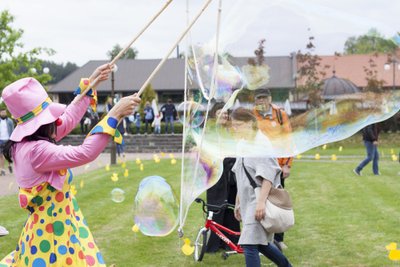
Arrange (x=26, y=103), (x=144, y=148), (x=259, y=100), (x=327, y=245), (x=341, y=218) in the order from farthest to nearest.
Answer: (x=144, y=148) < (x=341, y=218) < (x=327, y=245) < (x=259, y=100) < (x=26, y=103)

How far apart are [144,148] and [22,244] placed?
23.2m

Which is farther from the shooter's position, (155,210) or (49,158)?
(155,210)

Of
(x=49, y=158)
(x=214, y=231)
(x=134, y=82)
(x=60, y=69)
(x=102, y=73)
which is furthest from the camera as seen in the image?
(x=60, y=69)

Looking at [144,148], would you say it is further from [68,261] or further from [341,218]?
[68,261]

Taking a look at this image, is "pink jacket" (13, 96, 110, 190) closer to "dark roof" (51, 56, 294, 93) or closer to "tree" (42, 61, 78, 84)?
"dark roof" (51, 56, 294, 93)

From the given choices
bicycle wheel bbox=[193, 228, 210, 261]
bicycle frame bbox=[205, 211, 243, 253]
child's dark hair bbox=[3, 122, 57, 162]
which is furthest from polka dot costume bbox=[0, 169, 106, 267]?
bicycle frame bbox=[205, 211, 243, 253]

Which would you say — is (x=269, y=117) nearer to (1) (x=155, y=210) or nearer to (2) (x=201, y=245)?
(1) (x=155, y=210)

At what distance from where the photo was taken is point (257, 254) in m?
5.09

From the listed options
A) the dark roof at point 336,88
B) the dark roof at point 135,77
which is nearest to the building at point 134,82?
the dark roof at point 135,77

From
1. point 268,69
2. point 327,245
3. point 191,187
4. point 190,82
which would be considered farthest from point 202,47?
point 327,245

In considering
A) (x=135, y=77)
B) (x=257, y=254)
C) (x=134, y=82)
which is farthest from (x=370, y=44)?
(x=135, y=77)

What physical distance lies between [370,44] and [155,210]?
2428 millimetres

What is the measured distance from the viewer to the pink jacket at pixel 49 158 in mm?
3443

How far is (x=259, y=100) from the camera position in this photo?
16.6ft
